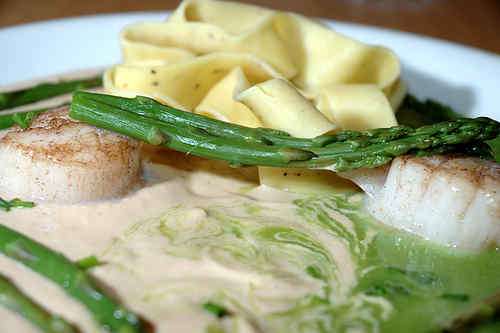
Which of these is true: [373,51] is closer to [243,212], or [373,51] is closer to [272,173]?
[272,173]

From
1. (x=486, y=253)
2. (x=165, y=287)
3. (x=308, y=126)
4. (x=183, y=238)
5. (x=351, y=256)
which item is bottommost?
(x=165, y=287)

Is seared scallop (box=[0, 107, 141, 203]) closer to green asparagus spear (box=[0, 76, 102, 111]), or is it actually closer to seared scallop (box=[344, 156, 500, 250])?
green asparagus spear (box=[0, 76, 102, 111])

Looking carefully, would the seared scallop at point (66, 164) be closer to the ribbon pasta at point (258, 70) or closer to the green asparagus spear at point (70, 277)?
the green asparagus spear at point (70, 277)

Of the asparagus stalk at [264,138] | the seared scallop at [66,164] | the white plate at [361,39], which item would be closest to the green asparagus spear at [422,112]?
the white plate at [361,39]

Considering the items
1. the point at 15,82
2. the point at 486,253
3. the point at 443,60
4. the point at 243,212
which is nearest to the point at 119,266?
the point at 243,212

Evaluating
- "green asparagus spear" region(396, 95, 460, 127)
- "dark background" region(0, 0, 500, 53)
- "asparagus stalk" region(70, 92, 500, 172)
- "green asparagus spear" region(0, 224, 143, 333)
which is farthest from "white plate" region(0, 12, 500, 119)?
"green asparagus spear" region(0, 224, 143, 333)

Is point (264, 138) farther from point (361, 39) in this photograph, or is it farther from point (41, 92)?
point (361, 39)
